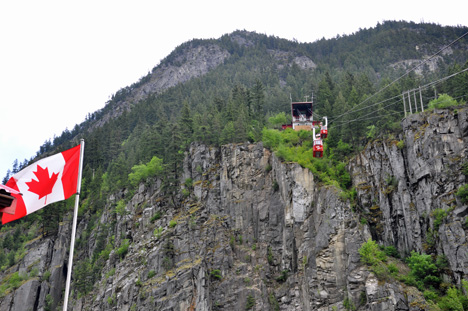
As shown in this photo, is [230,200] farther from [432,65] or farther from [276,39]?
[276,39]

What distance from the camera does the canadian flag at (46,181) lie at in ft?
49.9

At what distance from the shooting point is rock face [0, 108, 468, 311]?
45.4 metres

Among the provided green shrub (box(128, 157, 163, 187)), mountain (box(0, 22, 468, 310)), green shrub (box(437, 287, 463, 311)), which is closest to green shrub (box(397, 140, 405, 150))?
mountain (box(0, 22, 468, 310))

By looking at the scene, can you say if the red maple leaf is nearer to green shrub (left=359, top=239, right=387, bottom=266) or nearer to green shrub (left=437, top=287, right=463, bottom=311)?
green shrub (left=437, top=287, right=463, bottom=311)

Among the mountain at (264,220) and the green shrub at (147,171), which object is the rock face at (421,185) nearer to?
the mountain at (264,220)

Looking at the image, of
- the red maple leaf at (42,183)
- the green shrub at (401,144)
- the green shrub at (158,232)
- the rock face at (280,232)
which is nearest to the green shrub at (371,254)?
the rock face at (280,232)

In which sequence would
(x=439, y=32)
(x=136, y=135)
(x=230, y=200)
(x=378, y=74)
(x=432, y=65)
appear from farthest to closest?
(x=439, y=32), (x=432, y=65), (x=378, y=74), (x=136, y=135), (x=230, y=200)

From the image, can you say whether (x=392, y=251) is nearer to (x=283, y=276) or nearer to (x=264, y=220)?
(x=283, y=276)

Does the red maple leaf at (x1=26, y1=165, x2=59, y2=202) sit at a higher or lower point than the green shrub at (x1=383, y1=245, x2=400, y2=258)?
higher

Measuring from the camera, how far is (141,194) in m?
69.4

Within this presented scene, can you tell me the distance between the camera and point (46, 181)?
Answer: 51.2ft

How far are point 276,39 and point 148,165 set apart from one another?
448 feet

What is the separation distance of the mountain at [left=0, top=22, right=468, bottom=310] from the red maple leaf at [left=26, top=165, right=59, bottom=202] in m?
35.9

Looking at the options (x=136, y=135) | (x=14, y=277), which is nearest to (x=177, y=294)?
(x=14, y=277)
